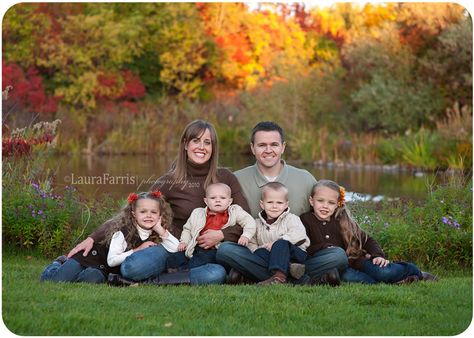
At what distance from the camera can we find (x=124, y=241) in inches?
206

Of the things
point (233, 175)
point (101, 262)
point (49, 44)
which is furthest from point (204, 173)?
point (49, 44)

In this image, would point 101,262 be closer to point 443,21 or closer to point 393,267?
point 393,267

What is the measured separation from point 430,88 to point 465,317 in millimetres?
18755

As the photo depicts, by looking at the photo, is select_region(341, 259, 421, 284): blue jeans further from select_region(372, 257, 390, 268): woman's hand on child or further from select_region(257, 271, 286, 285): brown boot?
select_region(257, 271, 286, 285): brown boot

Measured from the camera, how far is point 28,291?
4.62m

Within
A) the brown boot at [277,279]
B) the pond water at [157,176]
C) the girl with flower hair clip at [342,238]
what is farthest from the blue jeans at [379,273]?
the pond water at [157,176]

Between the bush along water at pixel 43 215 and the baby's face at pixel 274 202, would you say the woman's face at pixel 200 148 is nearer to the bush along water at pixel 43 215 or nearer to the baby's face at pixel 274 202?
the baby's face at pixel 274 202

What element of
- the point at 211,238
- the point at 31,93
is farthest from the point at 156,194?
→ the point at 31,93

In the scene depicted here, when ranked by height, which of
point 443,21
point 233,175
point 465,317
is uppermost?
point 443,21

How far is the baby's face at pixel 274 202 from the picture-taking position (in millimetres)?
5258

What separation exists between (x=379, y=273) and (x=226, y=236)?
1104 mm

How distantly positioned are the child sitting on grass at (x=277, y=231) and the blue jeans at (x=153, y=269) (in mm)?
312

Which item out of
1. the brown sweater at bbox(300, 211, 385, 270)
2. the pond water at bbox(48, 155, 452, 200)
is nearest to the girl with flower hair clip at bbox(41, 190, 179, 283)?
the brown sweater at bbox(300, 211, 385, 270)

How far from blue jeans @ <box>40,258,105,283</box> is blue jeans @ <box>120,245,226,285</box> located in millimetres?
177
